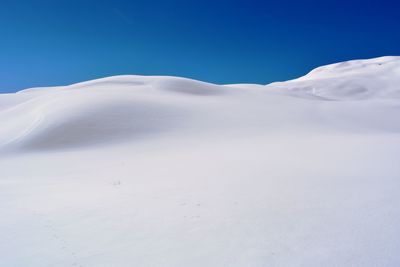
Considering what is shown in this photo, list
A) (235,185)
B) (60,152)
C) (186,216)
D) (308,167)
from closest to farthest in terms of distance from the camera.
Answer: (186,216)
(235,185)
(308,167)
(60,152)

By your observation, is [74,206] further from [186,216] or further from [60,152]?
[60,152]

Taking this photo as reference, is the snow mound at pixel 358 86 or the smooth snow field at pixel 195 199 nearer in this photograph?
the smooth snow field at pixel 195 199

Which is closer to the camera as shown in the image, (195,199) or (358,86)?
(195,199)

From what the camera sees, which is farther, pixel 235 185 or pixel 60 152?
pixel 60 152

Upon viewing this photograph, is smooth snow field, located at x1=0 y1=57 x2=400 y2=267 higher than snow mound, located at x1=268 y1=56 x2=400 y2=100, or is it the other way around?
snow mound, located at x1=268 y1=56 x2=400 y2=100

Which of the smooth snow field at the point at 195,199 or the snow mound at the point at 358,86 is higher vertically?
the snow mound at the point at 358,86

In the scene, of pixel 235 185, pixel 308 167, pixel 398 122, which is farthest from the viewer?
pixel 398 122

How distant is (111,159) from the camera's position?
31.7ft

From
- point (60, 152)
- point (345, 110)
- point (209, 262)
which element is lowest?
point (209, 262)

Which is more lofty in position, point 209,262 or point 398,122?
point 398,122

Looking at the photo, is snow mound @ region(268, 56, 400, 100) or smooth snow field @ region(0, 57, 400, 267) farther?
snow mound @ region(268, 56, 400, 100)

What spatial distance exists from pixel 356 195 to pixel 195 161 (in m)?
4.56

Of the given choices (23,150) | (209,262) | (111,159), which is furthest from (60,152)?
(209,262)

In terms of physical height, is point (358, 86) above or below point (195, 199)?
above
